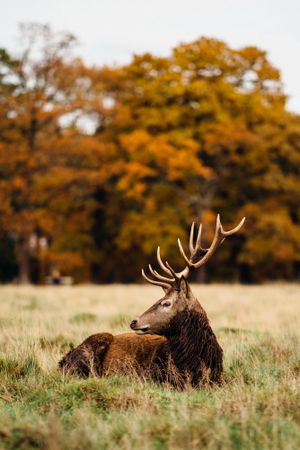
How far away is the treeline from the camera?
23.2m

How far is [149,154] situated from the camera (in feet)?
77.6

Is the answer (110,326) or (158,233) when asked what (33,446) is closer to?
(110,326)

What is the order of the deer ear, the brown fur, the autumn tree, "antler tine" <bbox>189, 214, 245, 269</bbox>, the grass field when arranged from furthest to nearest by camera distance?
the autumn tree → "antler tine" <bbox>189, 214, 245, 269</bbox> → the deer ear → the brown fur → the grass field

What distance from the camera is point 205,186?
24469 mm

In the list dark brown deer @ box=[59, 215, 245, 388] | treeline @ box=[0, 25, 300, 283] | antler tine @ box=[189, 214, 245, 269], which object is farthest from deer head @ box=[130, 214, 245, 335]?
treeline @ box=[0, 25, 300, 283]

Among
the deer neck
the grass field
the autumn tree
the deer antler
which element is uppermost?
the autumn tree

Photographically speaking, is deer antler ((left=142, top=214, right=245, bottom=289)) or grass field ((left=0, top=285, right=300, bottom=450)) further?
deer antler ((left=142, top=214, right=245, bottom=289))

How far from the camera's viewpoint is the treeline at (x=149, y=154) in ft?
76.2

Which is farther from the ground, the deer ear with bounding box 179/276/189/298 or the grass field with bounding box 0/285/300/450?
the deer ear with bounding box 179/276/189/298

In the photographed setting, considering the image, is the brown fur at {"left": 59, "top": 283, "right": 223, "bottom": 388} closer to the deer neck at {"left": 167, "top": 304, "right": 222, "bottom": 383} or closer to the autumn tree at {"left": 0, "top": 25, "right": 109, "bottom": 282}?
the deer neck at {"left": 167, "top": 304, "right": 222, "bottom": 383}

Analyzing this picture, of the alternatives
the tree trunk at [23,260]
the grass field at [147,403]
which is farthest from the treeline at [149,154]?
the grass field at [147,403]

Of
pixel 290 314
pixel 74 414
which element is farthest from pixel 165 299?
pixel 290 314

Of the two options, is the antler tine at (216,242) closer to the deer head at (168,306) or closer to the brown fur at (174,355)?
the deer head at (168,306)

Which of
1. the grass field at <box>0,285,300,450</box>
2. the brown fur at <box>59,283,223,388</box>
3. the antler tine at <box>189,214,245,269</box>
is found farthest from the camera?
the antler tine at <box>189,214,245,269</box>
